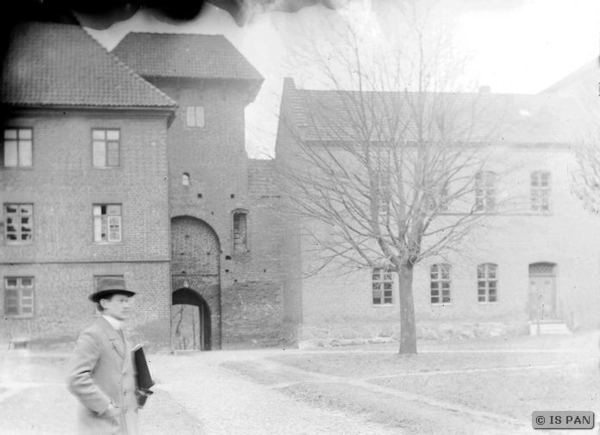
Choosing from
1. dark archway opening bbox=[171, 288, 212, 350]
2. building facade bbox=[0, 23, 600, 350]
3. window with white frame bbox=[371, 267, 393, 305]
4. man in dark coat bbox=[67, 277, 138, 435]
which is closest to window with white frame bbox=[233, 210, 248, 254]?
building facade bbox=[0, 23, 600, 350]

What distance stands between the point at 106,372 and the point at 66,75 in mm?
23315

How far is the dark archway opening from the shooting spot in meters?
33.7

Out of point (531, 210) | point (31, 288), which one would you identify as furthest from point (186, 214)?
→ point (531, 210)

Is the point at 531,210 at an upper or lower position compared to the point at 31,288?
upper

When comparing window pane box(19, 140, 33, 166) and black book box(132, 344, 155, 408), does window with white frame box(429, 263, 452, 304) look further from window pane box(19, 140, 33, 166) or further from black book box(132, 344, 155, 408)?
black book box(132, 344, 155, 408)

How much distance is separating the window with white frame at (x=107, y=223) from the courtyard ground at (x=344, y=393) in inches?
205

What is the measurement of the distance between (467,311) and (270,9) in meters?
24.2

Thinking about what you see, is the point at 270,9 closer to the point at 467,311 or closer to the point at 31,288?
the point at 31,288

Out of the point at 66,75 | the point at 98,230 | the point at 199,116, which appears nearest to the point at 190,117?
the point at 199,116

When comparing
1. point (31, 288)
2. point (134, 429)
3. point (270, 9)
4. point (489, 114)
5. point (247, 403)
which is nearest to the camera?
point (134, 429)

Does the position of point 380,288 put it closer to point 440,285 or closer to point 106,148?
point 440,285

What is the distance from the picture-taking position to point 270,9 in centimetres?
1076

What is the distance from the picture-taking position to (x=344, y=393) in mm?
15266

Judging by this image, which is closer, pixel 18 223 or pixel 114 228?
pixel 18 223
